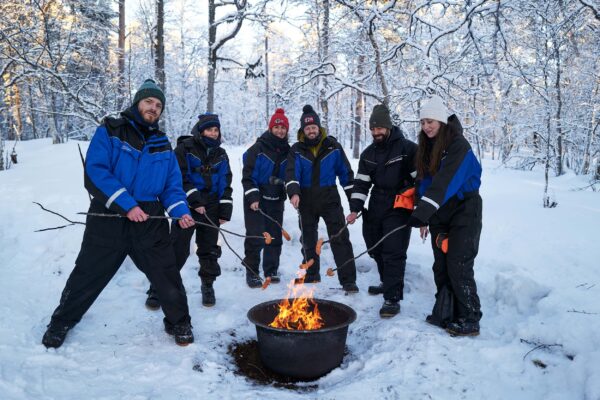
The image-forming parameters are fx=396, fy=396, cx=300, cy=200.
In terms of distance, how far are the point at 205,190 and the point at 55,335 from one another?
2.18 m

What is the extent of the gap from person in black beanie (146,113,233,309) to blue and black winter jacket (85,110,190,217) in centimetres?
78

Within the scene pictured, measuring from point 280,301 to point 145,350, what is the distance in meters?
1.31

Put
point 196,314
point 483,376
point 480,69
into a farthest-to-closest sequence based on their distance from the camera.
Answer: point 480,69 < point 196,314 < point 483,376

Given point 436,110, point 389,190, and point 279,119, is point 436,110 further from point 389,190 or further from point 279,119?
point 279,119

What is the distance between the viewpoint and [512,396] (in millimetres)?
2898

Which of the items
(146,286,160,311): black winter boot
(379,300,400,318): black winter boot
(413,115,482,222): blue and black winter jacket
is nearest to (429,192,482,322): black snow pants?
(413,115,482,222): blue and black winter jacket

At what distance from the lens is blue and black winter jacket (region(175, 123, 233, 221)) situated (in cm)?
473

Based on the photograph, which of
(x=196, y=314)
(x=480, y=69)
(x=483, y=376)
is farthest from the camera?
(x=480, y=69)

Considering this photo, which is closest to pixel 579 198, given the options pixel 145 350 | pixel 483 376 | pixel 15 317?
pixel 483 376

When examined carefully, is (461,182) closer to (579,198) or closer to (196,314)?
(196,314)

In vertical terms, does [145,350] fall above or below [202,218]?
below

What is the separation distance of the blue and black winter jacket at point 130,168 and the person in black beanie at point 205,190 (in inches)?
30.8

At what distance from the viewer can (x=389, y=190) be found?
185 inches

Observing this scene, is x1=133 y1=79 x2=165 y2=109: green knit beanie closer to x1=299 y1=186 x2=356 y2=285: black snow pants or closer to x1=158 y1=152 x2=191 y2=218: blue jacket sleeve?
x1=158 y1=152 x2=191 y2=218: blue jacket sleeve
